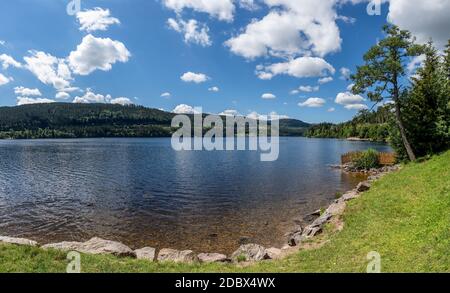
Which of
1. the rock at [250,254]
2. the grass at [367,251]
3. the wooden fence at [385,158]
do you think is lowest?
the rock at [250,254]

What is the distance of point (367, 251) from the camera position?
1249 cm

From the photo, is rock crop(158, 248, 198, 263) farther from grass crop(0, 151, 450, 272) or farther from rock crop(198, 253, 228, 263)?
grass crop(0, 151, 450, 272)

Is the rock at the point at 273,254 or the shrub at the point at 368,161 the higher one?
the shrub at the point at 368,161

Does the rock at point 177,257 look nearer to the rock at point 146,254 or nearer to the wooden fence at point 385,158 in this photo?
the rock at point 146,254

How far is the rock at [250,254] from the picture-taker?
14410 mm

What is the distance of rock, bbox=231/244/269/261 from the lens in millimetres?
14410

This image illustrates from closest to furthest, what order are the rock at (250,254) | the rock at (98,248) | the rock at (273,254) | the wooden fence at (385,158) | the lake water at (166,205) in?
the rock at (98,248) → the rock at (250,254) → the rock at (273,254) → the lake water at (166,205) → the wooden fence at (385,158)

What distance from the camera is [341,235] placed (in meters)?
15.5

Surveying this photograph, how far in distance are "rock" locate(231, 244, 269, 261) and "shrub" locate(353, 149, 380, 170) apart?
134ft

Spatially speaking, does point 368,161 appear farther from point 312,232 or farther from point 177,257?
point 177,257

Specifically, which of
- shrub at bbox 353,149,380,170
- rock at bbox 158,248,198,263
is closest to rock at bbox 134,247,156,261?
rock at bbox 158,248,198,263

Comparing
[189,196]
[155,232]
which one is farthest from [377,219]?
[189,196]

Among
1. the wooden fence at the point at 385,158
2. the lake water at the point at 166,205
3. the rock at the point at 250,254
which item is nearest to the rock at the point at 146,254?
the rock at the point at 250,254

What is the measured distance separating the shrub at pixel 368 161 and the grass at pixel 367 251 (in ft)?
Result: 112
